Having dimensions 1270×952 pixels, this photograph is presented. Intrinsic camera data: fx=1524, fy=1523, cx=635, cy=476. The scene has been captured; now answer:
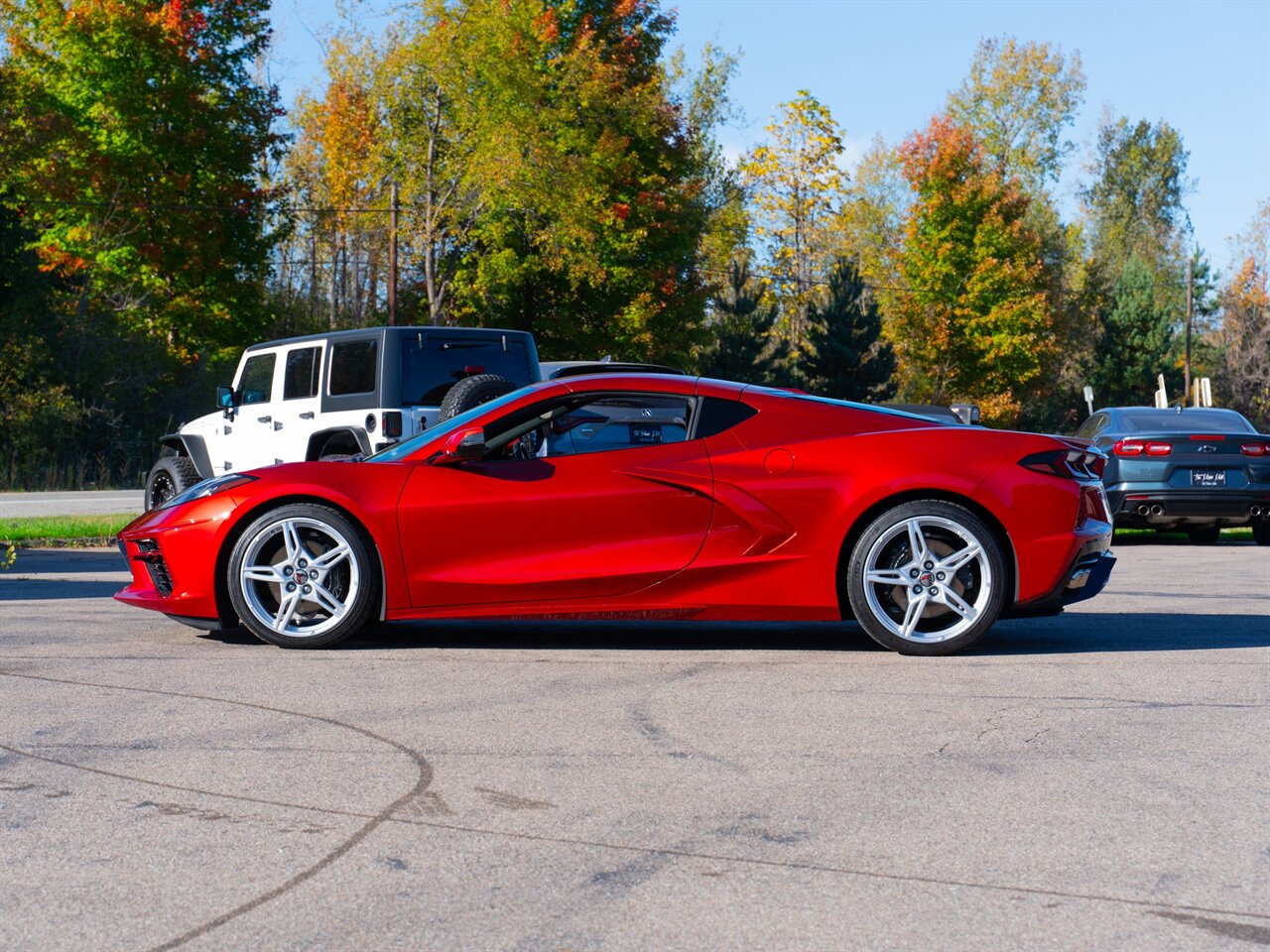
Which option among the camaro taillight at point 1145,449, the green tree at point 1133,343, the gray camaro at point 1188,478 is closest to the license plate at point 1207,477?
the gray camaro at point 1188,478

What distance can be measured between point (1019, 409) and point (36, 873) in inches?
2686

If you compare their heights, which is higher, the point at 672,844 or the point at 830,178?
the point at 830,178

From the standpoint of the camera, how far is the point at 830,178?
6619 centimetres

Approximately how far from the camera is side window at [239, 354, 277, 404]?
1470 cm

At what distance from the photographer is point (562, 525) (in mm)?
7250

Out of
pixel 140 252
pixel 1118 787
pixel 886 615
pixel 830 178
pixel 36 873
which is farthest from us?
pixel 830 178

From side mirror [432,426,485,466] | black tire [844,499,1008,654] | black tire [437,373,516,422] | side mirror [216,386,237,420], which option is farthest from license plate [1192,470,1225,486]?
side mirror [432,426,485,466]

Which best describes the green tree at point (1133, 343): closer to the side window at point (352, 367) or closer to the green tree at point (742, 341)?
the green tree at point (742, 341)

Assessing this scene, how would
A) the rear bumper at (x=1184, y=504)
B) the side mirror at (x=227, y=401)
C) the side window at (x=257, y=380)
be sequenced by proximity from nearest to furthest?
1. the side mirror at (x=227, y=401)
2. the side window at (x=257, y=380)
3. the rear bumper at (x=1184, y=504)

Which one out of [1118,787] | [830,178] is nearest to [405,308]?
[830,178]

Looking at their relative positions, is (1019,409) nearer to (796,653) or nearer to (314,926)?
(796,653)

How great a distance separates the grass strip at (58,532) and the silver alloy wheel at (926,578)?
34.4ft

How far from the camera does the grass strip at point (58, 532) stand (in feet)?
51.8

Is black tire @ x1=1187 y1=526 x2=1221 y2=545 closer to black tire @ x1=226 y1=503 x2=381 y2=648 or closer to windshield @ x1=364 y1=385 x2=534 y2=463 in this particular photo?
windshield @ x1=364 y1=385 x2=534 y2=463
